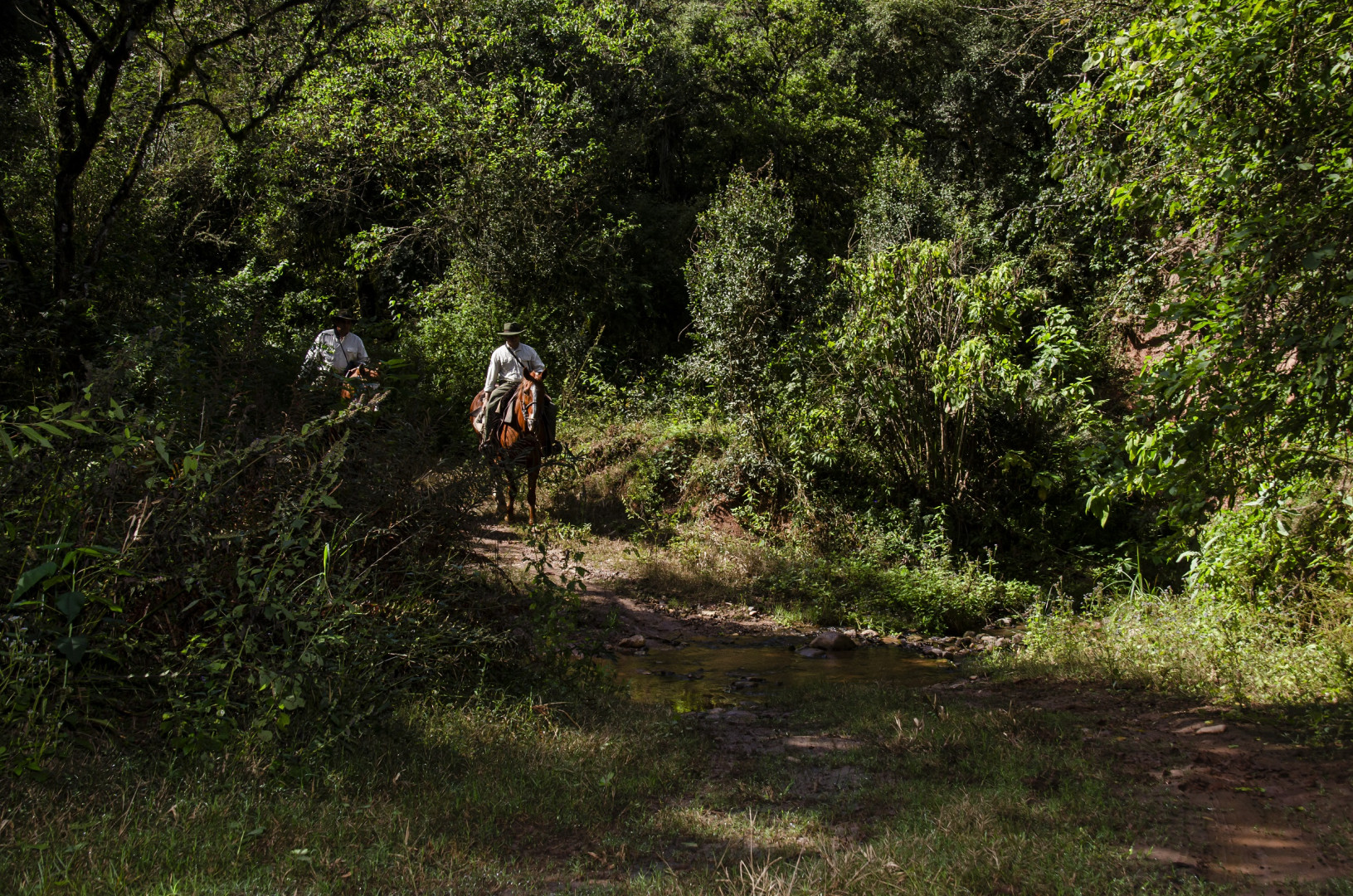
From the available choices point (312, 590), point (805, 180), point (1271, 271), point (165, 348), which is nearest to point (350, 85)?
point (805, 180)

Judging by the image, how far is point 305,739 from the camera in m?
4.39

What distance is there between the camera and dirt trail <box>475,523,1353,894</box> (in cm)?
366

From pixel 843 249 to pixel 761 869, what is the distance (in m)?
18.8

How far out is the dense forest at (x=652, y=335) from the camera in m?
4.77

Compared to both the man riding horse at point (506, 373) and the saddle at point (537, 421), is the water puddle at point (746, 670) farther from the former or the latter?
the man riding horse at point (506, 373)

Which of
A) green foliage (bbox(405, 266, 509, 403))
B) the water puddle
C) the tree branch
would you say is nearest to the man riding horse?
green foliage (bbox(405, 266, 509, 403))

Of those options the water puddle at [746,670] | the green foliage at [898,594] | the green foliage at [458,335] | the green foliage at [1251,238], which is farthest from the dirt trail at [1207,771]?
the green foliage at [458,335]

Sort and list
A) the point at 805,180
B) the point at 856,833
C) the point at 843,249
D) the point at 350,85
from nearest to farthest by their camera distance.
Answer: the point at 856,833 < the point at 350,85 < the point at 843,249 < the point at 805,180

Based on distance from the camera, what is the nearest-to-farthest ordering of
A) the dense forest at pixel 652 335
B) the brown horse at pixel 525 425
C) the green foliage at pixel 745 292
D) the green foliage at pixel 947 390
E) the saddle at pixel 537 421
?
1. the dense forest at pixel 652 335
2. the green foliage at pixel 947 390
3. the brown horse at pixel 525 425
4. the saddle at pixel 537 421
5. the green foliage at pixel 745 292

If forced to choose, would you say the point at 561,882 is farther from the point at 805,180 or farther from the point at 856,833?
the point at 805,180

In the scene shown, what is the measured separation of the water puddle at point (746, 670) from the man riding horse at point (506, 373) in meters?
5.11

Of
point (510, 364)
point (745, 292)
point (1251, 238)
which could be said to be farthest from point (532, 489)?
point (1251, 238)

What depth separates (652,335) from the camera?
2009cm

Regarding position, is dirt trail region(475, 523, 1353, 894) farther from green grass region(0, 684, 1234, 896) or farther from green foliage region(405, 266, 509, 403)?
green foliage region(405, 266, 509, 403)
